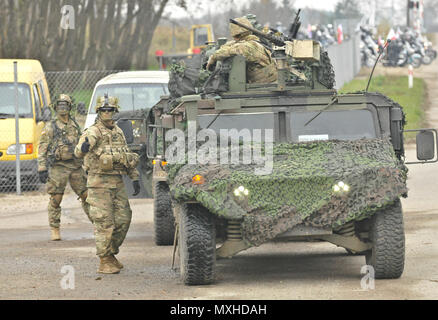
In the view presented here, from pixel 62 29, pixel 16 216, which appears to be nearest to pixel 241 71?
pixel 16 216

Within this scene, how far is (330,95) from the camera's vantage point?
31.8 feet

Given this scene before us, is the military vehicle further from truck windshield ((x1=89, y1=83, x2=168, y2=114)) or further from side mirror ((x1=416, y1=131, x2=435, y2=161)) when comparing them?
truck windshield ((x1=89, y1=83, x2=168, y2=114))

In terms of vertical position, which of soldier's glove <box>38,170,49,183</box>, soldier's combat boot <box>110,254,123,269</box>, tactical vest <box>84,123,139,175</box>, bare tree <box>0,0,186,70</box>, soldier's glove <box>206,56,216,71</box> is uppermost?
bare tree <box>0,0,186,70</box>

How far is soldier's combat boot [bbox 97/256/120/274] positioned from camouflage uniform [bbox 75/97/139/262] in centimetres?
5

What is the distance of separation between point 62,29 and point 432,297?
2470 centimetres

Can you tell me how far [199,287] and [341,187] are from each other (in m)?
1.46

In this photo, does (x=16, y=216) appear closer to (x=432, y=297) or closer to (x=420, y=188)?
(x=420, y=188)

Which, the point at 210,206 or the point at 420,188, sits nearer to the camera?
the point at 210,206

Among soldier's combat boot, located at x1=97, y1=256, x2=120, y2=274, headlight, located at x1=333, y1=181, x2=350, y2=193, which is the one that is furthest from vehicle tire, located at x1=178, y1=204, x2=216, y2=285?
soldier's combat boot, located at x1=97, y1=256, x2=120, y2=274

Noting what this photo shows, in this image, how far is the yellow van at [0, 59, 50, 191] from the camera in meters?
17.3

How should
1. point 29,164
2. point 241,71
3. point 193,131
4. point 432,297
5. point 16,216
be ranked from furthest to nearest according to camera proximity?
point 29,164
point 16,216
point 241,71
point 193,131
point 432,297

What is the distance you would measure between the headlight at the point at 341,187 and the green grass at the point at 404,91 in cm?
1504

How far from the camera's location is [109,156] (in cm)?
990

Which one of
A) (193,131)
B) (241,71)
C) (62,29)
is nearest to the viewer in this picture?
(193,131)
